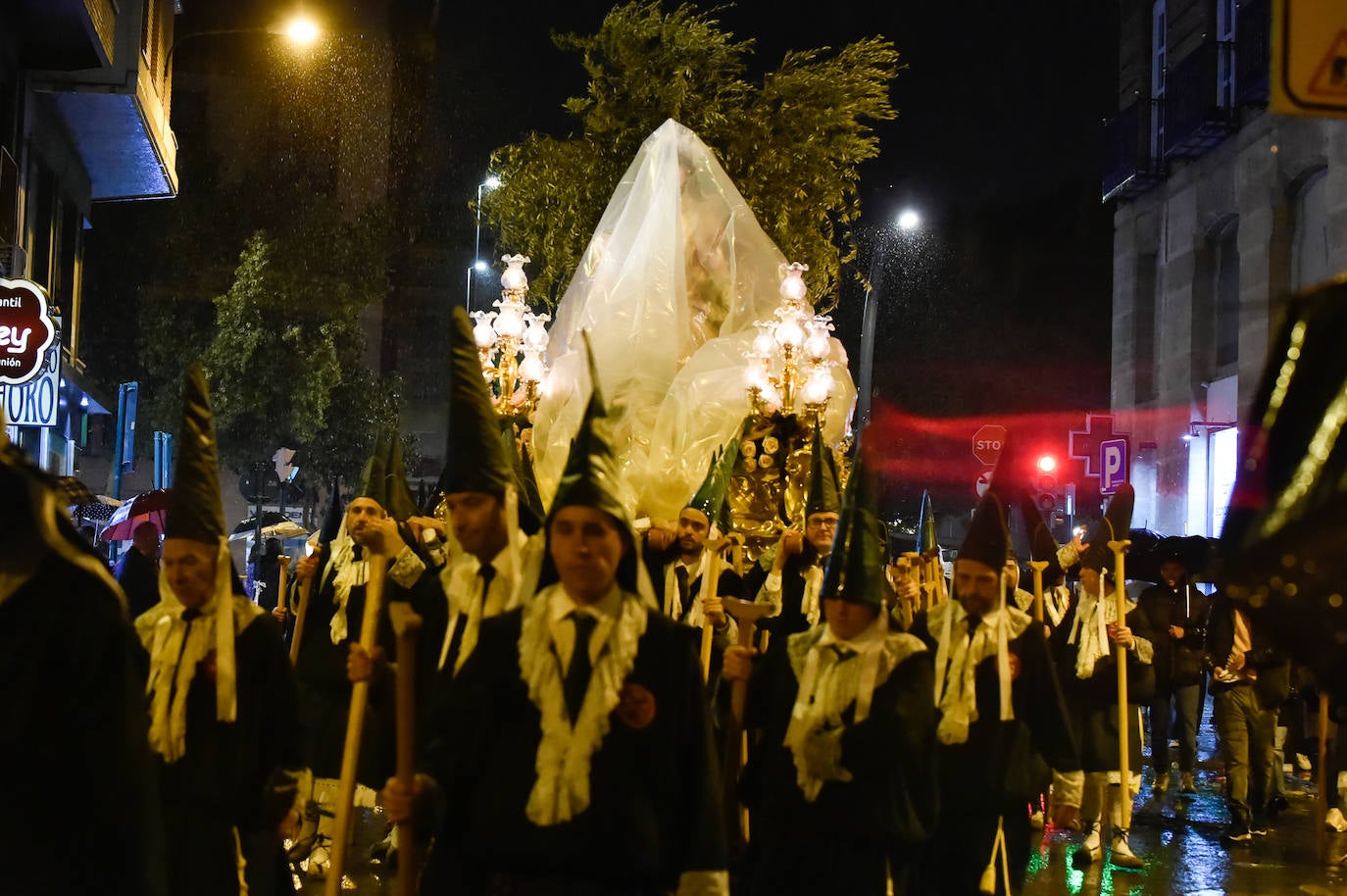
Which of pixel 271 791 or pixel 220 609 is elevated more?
pixel 220 609

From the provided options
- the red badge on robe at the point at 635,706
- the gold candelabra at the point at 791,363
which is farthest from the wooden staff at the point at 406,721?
the gold candelabra at the point at 791,363

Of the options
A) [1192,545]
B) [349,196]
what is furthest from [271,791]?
[349,196]

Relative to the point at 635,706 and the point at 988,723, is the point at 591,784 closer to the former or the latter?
the point at 635,706

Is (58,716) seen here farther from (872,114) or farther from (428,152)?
(428,152)

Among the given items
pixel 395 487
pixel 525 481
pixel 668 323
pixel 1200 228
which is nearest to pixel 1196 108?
pixel 1200 228

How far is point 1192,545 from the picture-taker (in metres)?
14.7

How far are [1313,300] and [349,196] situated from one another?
117 feet

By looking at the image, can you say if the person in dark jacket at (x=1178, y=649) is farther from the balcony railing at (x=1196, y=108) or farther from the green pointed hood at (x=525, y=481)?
the balcony railing at (x=1196, y=108)

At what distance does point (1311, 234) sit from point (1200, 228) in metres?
4.26

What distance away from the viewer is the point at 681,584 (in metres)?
10.1

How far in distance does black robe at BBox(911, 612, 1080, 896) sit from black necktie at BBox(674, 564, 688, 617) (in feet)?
10.6

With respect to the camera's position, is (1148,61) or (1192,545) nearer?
(1192,545)

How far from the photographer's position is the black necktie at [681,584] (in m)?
9.91

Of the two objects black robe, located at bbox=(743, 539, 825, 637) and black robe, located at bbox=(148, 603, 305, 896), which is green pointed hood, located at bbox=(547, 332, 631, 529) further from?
black robe, located at bbox=(743, 539, 825, 637)
